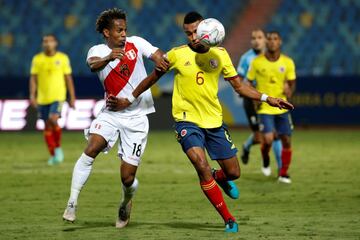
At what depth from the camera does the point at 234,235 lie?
862 centimetres

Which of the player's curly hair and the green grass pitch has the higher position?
the player's curly hair

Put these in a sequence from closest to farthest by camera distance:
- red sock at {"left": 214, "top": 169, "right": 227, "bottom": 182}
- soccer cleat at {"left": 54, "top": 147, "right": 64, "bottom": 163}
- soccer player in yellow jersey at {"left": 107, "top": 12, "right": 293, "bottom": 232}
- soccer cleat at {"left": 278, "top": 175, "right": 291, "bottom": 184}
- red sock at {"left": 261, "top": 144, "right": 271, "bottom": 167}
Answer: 1. soccer player in yellow jersey at {"left": 107, "top": 12, "right": 293, "bottom": 232}
2. red sock at {"left": 214, "top": 169, "right": 227, "bottom": 182}
3. soccer cleat at {"left": 278, "top": 175, "right": 291, "bottom": 184}
4. red sock at {"left": 261, "top": 144, "right": 271, "bottom": 167}
5. soccer cleat at {"left": 54, "top": 147, "right": 64, "bottom": 163}

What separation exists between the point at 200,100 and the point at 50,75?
823 cm

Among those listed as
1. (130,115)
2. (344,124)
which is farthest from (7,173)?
(344,124)

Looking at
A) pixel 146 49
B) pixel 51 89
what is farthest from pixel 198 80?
pixel 51 89

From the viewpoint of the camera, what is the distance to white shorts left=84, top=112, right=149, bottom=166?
9164mm

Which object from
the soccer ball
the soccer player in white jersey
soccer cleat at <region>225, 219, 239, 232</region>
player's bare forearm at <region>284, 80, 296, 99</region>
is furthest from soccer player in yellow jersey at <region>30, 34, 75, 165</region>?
the soccer ball

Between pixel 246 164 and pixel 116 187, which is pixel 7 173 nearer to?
pixel 116 187

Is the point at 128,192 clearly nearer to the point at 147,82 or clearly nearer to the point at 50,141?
the point at 147,82

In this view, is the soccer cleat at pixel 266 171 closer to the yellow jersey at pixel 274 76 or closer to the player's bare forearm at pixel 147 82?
the yellow jersey at pixel 274 76

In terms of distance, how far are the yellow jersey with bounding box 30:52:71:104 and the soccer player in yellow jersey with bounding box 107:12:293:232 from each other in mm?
7545

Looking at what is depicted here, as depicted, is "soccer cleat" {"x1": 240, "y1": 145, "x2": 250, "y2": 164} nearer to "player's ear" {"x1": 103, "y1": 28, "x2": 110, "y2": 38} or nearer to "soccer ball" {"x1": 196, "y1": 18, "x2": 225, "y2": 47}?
"player's ear" {"x1": 103, "y1": 28, "x2": 110, "y2": 38}

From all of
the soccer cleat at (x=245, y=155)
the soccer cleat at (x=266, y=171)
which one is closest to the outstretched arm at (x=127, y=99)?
the soccer cleat at (x=266, y=171)

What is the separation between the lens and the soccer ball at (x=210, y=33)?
8703mm
